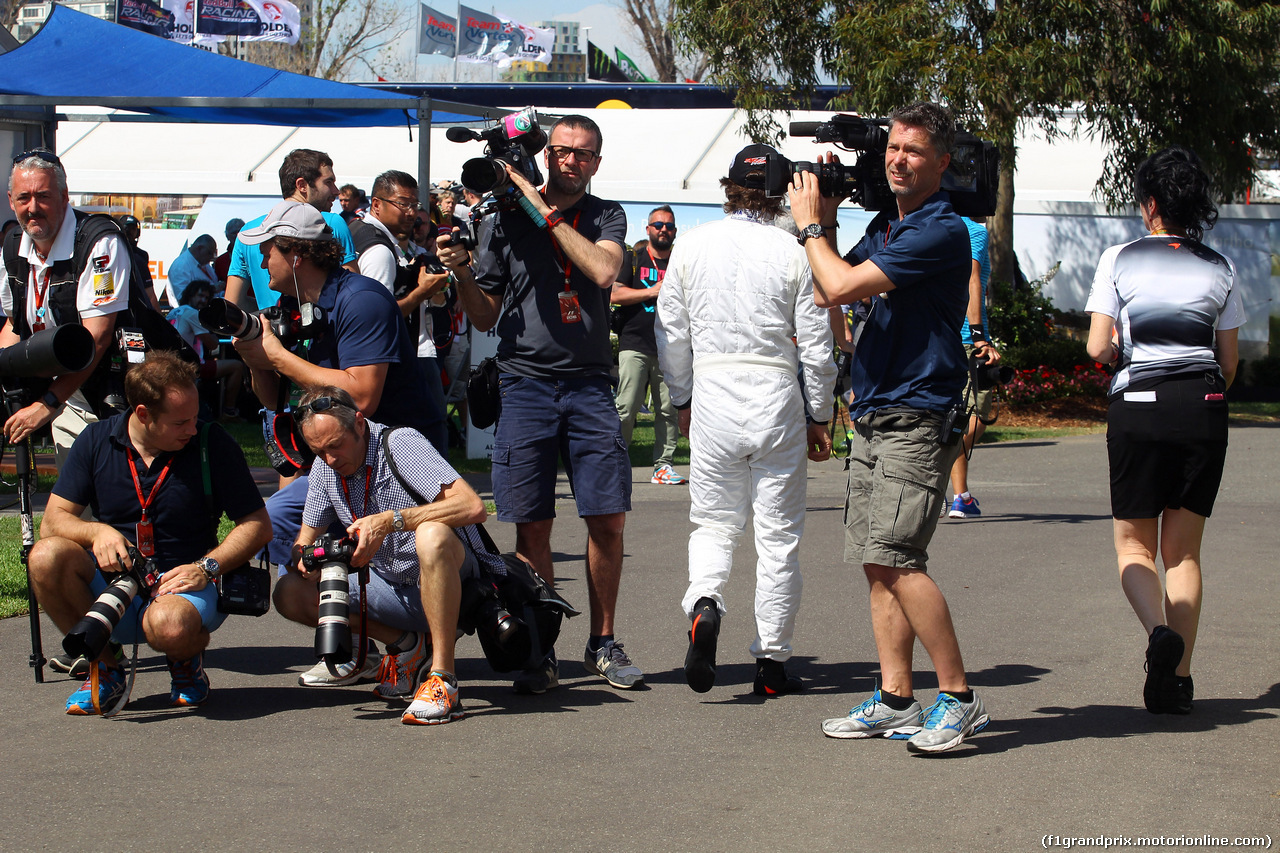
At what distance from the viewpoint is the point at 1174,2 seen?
602 inches

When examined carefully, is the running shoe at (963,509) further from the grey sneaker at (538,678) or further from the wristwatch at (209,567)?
the wristwatch at (209,567)

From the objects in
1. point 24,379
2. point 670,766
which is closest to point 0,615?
point 24,379

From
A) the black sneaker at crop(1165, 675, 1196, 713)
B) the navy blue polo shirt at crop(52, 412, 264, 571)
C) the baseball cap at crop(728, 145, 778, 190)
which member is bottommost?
the black sneaker at crop(1165, 675, 1196, 713)

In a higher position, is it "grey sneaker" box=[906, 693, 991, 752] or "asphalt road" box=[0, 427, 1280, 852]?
"grey sneaker" box=[906, 693, 991, 752]

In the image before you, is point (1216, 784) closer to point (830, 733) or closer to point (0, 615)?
point (830, 733)

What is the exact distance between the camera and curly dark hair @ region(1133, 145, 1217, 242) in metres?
4.66

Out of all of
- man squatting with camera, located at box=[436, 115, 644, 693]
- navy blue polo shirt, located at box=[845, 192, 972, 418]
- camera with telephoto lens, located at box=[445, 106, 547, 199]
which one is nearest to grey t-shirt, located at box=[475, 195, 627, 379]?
man squatting with camera, located at box=[436, 115, 644, 693]

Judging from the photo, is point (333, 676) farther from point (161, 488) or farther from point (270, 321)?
point (270, 321)

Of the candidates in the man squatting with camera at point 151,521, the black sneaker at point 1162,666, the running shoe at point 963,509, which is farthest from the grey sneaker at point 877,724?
the running shoe at point 963,509

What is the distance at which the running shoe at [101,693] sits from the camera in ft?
15.6

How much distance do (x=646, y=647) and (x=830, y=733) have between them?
58.3 inches

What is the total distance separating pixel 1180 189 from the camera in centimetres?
466

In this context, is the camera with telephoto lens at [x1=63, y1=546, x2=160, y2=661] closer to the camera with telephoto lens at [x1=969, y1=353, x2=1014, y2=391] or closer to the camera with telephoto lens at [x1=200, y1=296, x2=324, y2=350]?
the camera with telephoto lens at [x1=200, y1=296, x2=324, y2=350]

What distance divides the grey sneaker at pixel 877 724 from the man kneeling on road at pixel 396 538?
53.1 inches
